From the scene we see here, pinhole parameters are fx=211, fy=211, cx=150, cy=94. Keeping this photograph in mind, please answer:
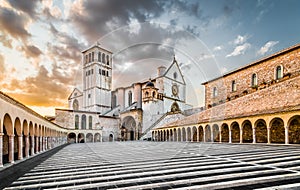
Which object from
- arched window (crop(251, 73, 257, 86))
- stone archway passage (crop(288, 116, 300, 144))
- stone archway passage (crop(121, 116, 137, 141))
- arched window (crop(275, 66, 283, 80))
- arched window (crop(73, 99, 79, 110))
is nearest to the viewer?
stone archway passage (crop(288, 116, 300, 144))

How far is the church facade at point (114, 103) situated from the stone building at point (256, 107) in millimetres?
10886

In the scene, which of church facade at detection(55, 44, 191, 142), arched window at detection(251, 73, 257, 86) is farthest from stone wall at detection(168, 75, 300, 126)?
church facade at detection(55, 44, 191, 142)

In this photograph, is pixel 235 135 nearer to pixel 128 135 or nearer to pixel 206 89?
pixel 206 89

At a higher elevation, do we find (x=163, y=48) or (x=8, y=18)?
(x=8, y=18)

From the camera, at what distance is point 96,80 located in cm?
5912

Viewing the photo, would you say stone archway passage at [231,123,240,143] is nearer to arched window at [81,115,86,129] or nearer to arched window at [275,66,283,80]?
arched window at [275,66,283,80]

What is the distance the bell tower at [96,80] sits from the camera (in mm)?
59469

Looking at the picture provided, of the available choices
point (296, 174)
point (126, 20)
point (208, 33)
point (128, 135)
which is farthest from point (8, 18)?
point (128, 135)

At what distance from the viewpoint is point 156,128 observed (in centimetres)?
4362

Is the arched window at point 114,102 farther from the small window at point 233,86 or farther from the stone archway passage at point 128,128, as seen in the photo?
the small window at point 233,86

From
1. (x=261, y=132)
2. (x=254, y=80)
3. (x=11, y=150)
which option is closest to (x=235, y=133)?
(x=261, y=132)

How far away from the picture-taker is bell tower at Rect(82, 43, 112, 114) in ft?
195

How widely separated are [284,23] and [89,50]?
5259 cm

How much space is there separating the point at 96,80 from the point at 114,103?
9.19 metres
